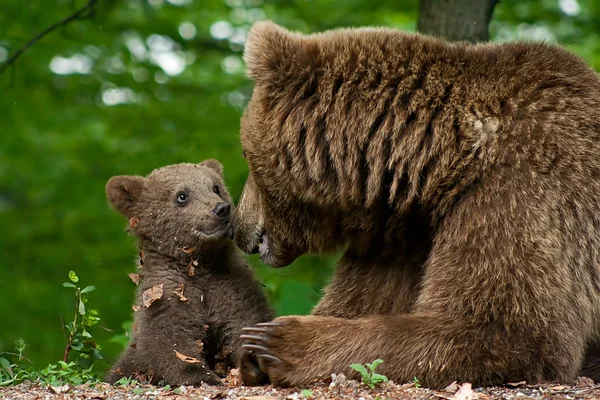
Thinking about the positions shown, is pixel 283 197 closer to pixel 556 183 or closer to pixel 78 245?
pixel 556 183

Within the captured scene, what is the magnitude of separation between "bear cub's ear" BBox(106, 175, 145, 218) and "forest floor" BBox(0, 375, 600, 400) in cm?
132

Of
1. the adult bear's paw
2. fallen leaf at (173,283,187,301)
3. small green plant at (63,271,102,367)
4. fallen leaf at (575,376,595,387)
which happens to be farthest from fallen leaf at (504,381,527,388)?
small green plant at (63,271,102,367)

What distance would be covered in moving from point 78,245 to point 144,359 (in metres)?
5.71

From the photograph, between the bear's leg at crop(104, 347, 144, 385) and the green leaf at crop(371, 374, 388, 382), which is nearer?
the green leaf at crop(371, 374, 388, 382)

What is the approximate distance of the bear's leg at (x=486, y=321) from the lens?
3.98 m

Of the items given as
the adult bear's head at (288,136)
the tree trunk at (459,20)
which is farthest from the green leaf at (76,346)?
the tree trunk at (459,20)

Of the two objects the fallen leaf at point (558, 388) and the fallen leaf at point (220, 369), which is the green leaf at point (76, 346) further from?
the fallen leaf at point (558, 388)

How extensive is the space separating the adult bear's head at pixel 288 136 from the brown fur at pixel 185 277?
1.73 feet

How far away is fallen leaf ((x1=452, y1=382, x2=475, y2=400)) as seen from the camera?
366 centimetres

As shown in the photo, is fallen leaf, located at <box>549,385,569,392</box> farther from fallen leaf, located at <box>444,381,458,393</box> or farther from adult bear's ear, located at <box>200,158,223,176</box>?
adult bear's ear, located at <box>200,158,223,176</box>

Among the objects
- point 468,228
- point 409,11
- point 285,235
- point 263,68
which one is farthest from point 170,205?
point 409,11

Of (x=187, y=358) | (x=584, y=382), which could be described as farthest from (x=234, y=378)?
(x=584, y=382)

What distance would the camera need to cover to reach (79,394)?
4074 millimetres

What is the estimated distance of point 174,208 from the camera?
516 cm
